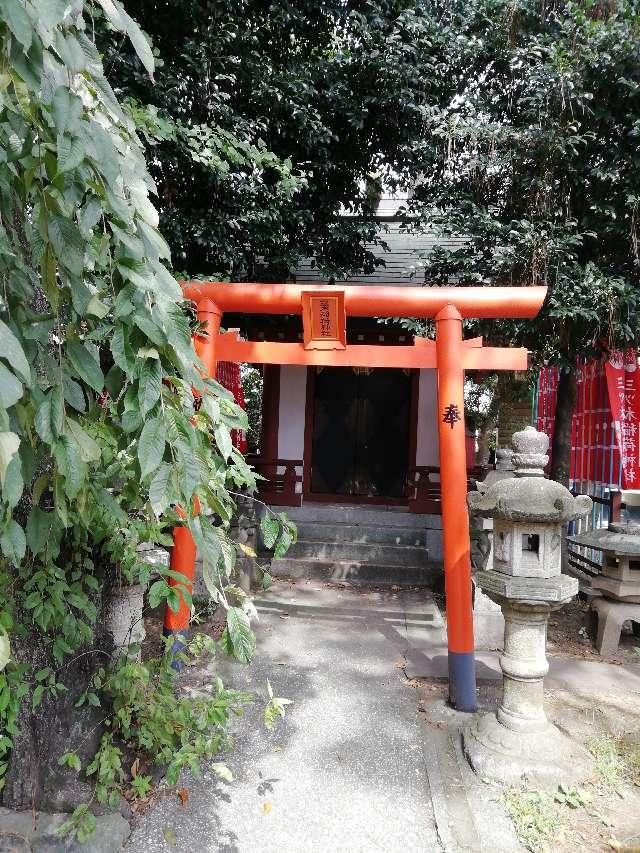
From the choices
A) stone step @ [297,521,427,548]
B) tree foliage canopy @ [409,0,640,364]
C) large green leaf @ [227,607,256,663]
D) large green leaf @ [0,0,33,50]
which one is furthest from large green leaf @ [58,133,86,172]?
stone step @ [297,521,427,548]

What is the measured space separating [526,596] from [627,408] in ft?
13.7

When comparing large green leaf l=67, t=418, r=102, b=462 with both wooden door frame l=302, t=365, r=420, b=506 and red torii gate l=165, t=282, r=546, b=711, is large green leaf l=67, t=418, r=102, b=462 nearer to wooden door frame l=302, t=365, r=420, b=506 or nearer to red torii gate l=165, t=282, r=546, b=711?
red torii gate l=165, t=282, r=546, b=711

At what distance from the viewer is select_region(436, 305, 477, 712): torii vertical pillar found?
3.87m

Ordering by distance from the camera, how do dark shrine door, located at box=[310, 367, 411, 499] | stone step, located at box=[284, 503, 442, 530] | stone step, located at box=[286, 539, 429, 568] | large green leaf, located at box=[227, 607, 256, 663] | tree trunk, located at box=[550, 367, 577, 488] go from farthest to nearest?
dark shrine door, located at box=[310, 367, 411, 499]
stone step, located at box=[284, 503, 442, 530]
stone step, located at box=[286, 539, 429, 568]
tree trunk, located at box=[550, 367, 577, 488]
large green leaf, located at box=[227, 607, 256, 663]

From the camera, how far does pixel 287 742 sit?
11.1 ft

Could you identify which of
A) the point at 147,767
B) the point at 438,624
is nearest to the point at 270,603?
the point at 438,624

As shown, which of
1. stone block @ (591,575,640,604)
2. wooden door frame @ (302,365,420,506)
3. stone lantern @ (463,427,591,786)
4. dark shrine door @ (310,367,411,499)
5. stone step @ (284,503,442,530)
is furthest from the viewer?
dark shrine door @ (310,367,411,499)

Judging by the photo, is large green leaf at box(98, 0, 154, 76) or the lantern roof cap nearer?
large green leaf at box(98, 0, 154, 76)

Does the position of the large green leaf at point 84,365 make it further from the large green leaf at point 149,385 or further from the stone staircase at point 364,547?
the stone staircase at point 364,547

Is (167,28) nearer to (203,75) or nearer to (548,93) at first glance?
(203,75)

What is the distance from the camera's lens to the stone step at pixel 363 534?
7633 millimetres

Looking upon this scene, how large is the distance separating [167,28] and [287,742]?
6.07 metres


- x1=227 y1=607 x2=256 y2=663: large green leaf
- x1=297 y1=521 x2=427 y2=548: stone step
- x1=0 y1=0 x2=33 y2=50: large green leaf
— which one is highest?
x1=0 y1=0 x2=33 y2=50: large green leaf

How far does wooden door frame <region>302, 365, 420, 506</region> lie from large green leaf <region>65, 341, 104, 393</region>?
26.2 ft
